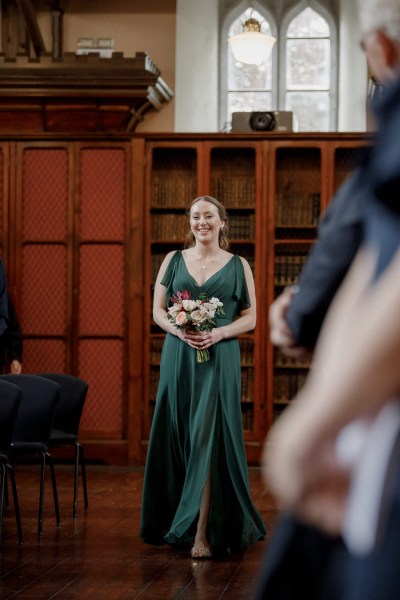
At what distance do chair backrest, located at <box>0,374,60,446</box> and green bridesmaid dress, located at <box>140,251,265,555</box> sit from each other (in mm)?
874

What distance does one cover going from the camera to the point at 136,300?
9.84 metres

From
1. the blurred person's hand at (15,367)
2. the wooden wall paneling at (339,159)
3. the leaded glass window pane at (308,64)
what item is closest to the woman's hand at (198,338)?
the blurred person's hand at (15,367)

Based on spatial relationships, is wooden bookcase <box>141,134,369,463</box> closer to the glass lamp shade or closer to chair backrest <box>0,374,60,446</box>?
the glass lamp shade

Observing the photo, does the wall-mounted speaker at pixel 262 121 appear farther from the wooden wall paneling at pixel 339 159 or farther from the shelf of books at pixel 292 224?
the wooden wall paneling at pixel 339 159

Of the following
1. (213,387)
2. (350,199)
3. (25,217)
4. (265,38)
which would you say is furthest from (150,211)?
(350,199)

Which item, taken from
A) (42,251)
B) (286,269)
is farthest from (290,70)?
(42,251)

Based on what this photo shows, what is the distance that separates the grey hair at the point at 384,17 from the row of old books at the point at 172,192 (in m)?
8.74

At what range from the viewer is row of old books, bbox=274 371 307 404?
9906mm

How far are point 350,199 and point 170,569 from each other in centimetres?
440

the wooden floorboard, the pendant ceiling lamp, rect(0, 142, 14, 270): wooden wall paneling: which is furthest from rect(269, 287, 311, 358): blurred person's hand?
the pendant ceiling lamp

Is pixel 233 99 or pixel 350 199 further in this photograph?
pixel 233 99

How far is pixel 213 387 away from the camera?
6.07 m

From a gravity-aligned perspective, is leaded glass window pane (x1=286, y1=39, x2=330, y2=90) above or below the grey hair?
above

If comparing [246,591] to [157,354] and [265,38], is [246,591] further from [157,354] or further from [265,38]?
[265,38]
